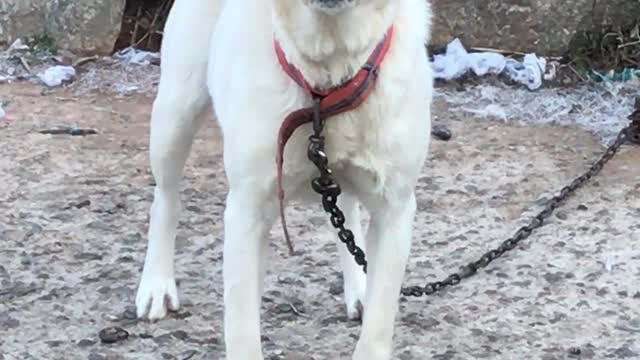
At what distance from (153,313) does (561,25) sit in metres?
3.56

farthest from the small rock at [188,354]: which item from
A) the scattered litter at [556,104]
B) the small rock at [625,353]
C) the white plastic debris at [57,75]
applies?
the white plastic debris at [57,75]

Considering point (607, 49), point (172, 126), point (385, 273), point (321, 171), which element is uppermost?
point (321, 171)

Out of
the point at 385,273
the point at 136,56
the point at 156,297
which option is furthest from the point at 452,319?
the point at 136,56

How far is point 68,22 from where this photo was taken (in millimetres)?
7289

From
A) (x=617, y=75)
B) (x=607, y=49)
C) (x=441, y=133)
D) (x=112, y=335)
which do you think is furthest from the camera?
(x=607, y=49)

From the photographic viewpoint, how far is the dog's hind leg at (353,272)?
4305mm

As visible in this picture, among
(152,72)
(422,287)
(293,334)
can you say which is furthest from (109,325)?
(152,72)

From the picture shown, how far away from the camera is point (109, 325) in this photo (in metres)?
4.23

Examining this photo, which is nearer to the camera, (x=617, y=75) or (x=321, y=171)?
(x=321, y=171)

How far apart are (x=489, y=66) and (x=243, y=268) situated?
145 inches

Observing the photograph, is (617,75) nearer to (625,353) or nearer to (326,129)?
(625,353)

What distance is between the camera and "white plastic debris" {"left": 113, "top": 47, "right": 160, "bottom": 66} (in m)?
7.20

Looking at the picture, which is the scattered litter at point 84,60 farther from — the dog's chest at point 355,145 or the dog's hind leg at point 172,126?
the dog's chest at point 355,145

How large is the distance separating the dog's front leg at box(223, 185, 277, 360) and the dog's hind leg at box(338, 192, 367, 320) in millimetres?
808
